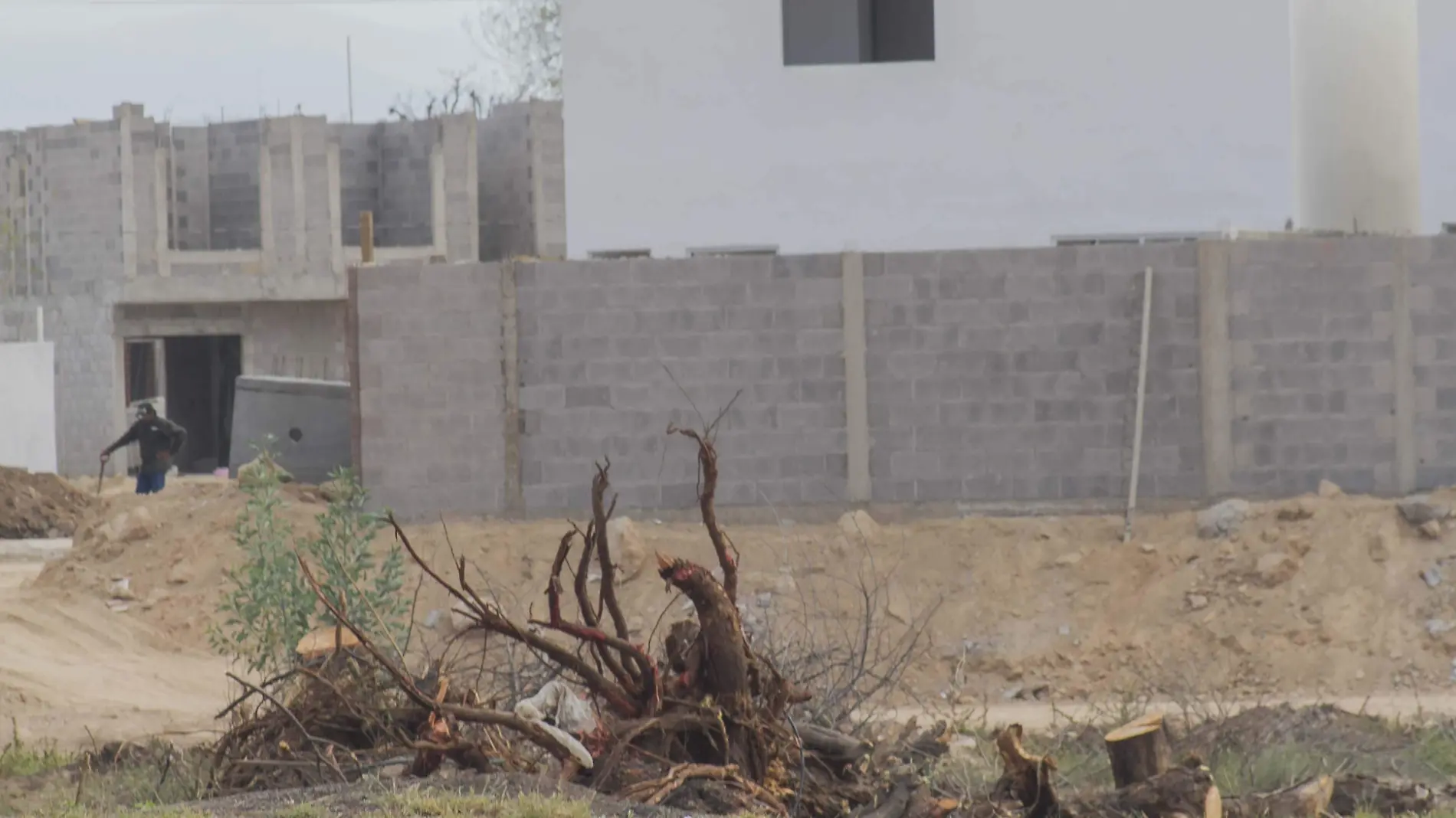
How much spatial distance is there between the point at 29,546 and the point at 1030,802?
14.5 m

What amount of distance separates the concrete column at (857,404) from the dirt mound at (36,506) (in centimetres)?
1145

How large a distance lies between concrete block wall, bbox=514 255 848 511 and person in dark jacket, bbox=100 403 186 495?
728cm

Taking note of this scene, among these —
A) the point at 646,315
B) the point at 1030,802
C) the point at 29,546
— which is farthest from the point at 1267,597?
the point at 29,546

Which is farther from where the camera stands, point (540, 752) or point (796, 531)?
point (796, 531)

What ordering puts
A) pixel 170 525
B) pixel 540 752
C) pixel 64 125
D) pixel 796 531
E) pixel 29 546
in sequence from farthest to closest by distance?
pixel 64 125, pixel 29 546, pixel 170 525, pixel 796 531, pixel 540 752

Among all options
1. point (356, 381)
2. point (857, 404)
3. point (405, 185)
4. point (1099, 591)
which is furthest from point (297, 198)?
point (1099, 591)

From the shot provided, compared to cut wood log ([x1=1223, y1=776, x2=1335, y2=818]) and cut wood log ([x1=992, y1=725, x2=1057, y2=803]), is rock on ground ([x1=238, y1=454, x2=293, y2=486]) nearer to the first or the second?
cut wood log ([x1=992, y1=725, x2=1057, y2=803])

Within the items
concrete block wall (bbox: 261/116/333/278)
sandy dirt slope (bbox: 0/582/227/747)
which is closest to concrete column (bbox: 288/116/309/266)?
concrete block wall (bbox: 261/116/333/278)

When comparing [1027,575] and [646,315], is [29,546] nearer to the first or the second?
[646,315]

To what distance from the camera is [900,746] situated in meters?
7.01

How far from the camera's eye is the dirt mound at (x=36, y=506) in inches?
787

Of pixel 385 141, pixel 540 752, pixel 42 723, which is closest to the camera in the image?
pixel 540 752

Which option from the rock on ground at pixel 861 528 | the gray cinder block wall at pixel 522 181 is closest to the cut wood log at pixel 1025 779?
the rock on ground at pixel 861 528

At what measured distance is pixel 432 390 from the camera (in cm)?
1220
